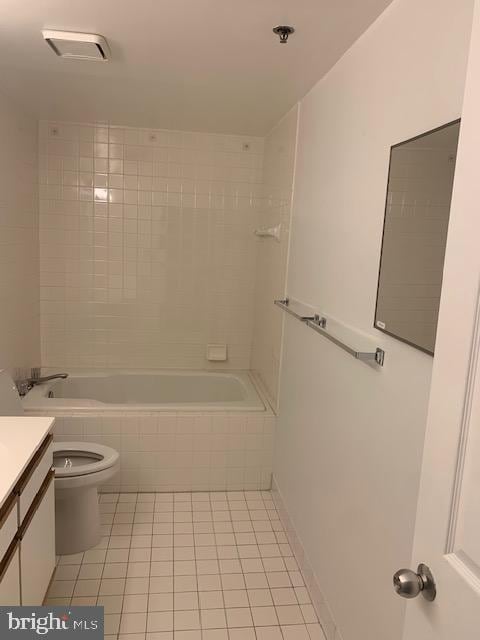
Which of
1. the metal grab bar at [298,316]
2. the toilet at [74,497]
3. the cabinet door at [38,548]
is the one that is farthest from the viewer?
the toilet at [74,497]

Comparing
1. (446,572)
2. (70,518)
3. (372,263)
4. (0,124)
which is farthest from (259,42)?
(70,518)

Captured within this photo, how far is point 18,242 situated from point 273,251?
1575 mm

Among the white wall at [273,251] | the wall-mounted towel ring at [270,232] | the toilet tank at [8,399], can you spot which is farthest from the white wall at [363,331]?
the toilet tank at [8,399]

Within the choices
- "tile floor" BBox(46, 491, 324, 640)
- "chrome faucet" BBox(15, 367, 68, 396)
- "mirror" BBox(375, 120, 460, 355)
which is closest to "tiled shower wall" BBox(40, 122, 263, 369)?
"chrome faucet" BBox(15, 367, 68, 396)

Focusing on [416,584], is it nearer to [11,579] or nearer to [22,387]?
[11,579]

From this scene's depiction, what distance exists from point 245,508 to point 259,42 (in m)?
2.34

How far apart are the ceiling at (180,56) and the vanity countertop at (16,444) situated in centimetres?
144

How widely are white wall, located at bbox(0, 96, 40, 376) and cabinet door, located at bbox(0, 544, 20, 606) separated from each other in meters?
1.61

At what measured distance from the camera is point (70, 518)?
2381 mm

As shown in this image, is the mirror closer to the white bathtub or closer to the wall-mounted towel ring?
the wall-mounted towel ring

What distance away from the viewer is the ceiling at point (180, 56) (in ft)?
5.60

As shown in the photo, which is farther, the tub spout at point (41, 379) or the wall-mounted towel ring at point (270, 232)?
the tub spout at point (41, 379)

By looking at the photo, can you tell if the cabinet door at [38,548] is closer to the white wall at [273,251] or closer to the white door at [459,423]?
the white door at [459,423]

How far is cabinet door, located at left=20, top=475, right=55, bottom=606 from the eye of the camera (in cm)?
157
